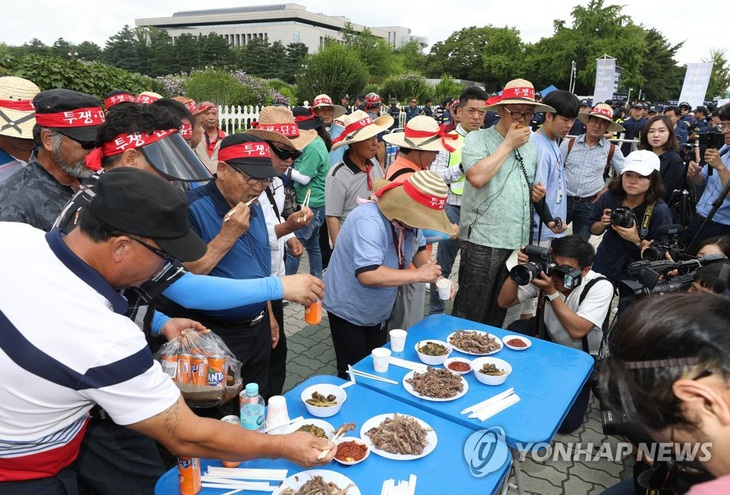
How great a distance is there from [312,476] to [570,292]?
2.50 metres

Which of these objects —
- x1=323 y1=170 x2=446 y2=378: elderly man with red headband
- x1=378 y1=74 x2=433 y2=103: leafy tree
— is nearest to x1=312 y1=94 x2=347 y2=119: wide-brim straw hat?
x1=323 y1=170 x2=446 y2=378: elderly man with red headband

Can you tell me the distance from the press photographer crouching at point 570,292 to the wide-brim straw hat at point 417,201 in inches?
30.5

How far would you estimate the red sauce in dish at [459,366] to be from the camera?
2.48 m

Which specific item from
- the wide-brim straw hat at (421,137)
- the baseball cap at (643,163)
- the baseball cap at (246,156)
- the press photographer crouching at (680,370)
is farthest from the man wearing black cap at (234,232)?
the baseball cap at (643,163)

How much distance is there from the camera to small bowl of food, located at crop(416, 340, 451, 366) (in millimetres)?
A: 2498

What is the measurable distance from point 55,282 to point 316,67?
26167 mm

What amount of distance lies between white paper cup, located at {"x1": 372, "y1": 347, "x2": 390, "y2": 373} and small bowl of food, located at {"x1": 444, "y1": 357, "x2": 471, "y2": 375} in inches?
14.1

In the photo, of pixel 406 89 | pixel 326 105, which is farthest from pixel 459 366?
pixel 406 89

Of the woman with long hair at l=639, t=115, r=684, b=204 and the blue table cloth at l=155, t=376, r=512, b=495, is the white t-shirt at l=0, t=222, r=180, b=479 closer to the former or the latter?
the blue table cloth at l=155, t=376, r=512, b=495

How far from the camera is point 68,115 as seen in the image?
233 centimetres

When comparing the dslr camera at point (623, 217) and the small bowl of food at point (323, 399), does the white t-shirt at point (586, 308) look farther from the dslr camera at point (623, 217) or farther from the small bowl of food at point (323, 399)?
the small bowl of food at point (323, 399)

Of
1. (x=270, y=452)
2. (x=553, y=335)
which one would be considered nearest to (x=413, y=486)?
(x=270, y=452)

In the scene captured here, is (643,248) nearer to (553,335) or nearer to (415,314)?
(553,335)

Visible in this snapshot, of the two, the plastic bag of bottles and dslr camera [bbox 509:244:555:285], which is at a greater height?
dslr camera [bbox 509:244:555:285]
